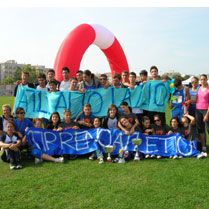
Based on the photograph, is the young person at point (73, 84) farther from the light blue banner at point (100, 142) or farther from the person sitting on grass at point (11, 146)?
the person sitting on grass at point (11, 146)

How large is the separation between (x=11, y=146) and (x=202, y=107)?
4443 mm

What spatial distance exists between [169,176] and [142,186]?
664mm

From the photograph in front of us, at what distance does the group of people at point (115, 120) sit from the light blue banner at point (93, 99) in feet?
0.50

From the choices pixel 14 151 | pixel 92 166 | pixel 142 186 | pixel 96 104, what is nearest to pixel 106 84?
pixel 96 104

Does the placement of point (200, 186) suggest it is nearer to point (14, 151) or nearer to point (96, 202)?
point (96, 202)

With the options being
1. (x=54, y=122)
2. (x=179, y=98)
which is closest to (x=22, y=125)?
(x=54, y=122)

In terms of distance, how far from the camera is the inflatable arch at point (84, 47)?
10555 millimetres

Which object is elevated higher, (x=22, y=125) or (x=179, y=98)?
(x=179, y=98)

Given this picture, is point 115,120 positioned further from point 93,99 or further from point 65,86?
point 65,86

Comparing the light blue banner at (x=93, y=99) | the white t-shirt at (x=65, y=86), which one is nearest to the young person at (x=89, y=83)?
the light blue banner at (x=93, y=99)

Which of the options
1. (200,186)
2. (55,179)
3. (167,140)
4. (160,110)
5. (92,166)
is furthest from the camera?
(160,110)

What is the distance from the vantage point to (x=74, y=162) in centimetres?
503

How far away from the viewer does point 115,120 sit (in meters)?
5.70

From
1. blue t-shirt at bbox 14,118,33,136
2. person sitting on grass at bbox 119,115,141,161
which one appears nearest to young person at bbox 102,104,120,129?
person sitting on grass at bbox 119,115,141,161
